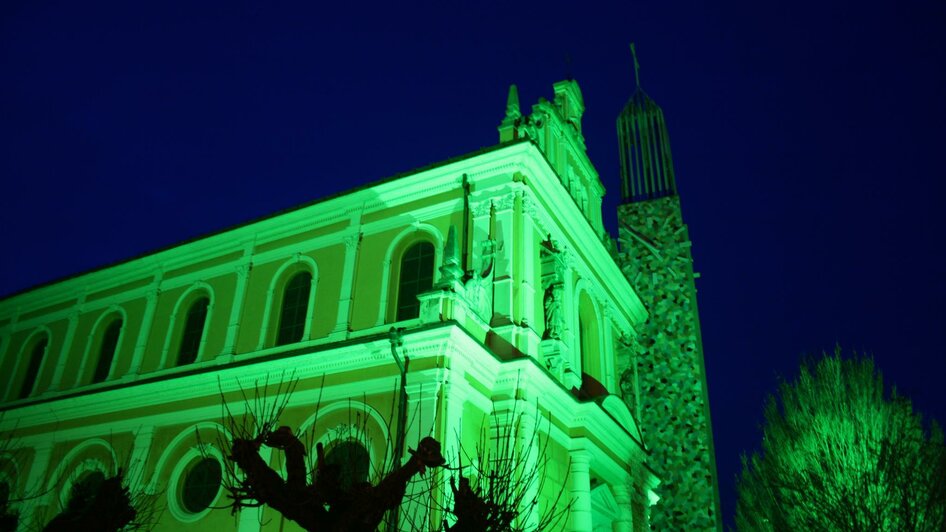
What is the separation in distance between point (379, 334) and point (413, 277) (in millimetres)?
3338

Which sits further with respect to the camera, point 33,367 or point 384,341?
point 33,367

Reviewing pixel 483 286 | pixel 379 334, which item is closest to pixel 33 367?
pixel 379 334

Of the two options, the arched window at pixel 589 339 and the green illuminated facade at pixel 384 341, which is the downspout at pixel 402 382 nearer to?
the green illuminated facade at pixel 384 341

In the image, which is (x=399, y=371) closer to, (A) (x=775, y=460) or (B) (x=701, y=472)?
(A) (x=775, y=460)

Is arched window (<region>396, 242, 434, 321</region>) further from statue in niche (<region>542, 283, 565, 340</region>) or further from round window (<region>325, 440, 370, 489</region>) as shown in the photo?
round window (<region>325, 440, 370, 489</region>)

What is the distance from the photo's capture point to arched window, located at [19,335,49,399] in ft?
75.1

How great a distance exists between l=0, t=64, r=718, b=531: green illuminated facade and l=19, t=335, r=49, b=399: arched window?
102 millimetres

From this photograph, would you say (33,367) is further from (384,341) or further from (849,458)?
(849,458)

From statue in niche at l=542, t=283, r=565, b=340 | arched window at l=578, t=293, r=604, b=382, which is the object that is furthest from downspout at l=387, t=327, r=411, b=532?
arched window at l=578, t=293, r=604, b=382

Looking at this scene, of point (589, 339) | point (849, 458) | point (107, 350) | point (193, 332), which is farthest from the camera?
point (107, 350)

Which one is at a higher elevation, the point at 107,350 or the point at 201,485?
the point at 107,350

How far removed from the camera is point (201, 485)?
1588 cm

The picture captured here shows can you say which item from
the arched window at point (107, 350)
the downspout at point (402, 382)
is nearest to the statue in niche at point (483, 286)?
the downspout at point (402, 382)

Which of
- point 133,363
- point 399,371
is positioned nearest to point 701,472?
point 399,371
